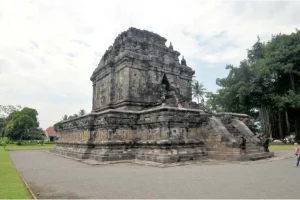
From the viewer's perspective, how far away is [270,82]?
30.0 metres

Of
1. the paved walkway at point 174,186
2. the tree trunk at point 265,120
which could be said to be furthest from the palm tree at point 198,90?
the paved walkway at point 174,186

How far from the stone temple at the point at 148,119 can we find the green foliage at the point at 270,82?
11932 millimetres

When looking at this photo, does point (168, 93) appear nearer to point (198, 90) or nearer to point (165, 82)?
point (165, 82)

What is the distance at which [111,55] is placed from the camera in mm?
19250

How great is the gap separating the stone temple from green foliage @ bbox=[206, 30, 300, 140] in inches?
470

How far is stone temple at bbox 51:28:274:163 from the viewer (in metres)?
Answer: 12.9

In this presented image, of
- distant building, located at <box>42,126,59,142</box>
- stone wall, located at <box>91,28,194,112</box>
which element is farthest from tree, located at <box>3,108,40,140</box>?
stone wall, located at <box>91,28,194,112</box>

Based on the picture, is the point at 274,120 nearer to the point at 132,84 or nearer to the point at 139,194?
the point at 132,84

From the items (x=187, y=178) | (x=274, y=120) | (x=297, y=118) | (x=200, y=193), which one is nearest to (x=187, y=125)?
(x=187, y=178)

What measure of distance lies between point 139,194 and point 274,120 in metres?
42.1

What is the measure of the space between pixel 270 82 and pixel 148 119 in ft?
73.5

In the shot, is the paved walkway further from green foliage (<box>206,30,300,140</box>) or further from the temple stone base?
green foliage (<box>206,30,300,140</box>)

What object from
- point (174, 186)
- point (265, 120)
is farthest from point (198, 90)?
point (174, 186)

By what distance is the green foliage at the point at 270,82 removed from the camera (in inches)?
1075
